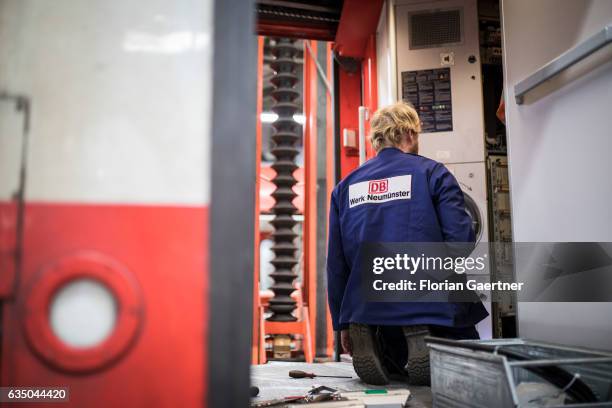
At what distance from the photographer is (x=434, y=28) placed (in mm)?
3525

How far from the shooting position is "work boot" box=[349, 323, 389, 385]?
2607 millimetres

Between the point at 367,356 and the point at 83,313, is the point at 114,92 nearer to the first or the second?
the point at 83,313

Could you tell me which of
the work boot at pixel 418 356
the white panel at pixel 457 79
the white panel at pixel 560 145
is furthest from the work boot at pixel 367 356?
the white panel at pixel 457 79

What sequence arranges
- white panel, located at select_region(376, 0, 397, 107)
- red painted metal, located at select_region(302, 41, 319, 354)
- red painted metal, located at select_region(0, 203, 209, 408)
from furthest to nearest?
1. red painted metal, located at select_region(302, 41, 319, 354)
2. white panel, located at select_region(376, 0, 397, 107)
3. red painted metal, located at select_region(0, 203, 209, 408)

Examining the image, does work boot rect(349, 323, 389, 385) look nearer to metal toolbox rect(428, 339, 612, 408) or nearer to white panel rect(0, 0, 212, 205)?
metal toolbox rect(428, 339, 612, 408)

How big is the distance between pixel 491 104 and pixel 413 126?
1.06 meters

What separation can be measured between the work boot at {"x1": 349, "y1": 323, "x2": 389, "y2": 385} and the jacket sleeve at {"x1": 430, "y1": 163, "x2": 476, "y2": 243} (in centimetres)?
64

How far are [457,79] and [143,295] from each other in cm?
313

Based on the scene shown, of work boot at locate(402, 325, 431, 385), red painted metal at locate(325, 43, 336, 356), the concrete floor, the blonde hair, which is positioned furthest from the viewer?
red painted metal at locate(325, 43, 336, 356)

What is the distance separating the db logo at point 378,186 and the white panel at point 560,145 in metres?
0.75

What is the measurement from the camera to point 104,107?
32.0 inches

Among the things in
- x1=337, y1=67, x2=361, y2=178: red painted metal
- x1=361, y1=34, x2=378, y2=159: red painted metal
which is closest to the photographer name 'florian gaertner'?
x1=361, y1=34, x2=378, y2=159: red painted metal

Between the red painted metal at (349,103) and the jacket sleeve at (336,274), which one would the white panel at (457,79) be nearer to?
the red painted metal at (349,103)

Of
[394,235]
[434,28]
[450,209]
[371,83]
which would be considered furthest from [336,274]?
[434,28]
